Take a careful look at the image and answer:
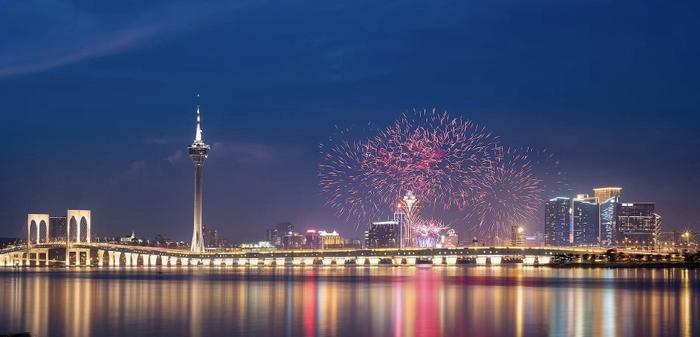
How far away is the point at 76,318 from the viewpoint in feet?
156

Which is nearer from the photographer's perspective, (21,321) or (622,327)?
(622,327)

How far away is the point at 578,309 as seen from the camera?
53.5 meters

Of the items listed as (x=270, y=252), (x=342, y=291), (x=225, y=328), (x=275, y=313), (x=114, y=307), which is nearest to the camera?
(x=225, y=328)

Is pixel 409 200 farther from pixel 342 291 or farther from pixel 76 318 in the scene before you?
pixel 76 318

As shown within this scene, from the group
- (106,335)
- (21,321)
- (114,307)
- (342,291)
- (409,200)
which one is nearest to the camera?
(106,335)

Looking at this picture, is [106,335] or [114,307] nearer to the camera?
[106,335]

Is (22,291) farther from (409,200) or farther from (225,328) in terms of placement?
(409,200)

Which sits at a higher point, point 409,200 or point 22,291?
point 409,200

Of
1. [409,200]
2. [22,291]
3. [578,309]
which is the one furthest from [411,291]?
[409,200]

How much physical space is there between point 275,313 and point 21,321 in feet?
42.8

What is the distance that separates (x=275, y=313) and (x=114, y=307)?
10.9 metres

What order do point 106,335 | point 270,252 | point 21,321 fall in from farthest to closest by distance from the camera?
point 270,252
point 21,321
point 106,335

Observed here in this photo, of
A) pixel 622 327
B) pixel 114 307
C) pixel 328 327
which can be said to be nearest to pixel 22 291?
pixel 114 307

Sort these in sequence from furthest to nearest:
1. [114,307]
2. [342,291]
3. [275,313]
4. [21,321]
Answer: [342,291], [114,307], [275,313], [21,321]
